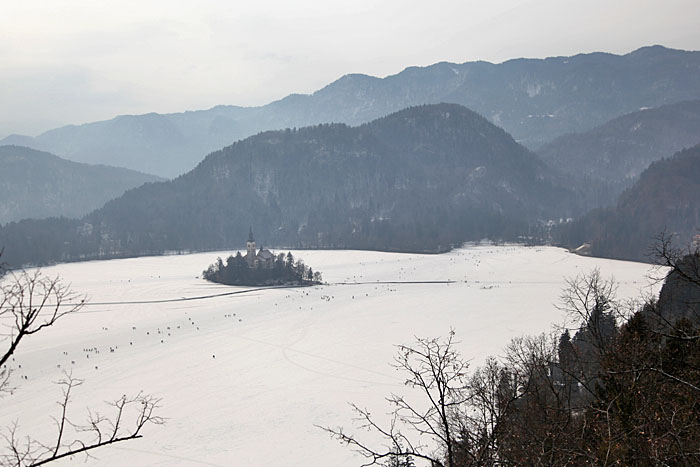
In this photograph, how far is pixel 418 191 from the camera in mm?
179000

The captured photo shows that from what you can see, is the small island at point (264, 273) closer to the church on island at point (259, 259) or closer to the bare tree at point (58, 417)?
the church on island at point (259, 259)

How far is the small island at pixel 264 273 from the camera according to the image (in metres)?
71.1

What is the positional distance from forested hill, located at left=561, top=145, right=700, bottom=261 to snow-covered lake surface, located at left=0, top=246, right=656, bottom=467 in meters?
24.7

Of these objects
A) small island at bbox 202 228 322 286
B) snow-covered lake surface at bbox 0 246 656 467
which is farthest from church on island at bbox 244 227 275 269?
snow-covered lake surface at bbox 0 246 656 467

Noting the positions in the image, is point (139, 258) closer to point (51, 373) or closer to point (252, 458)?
point (51, 373)

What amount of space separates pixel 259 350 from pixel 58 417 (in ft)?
45.0

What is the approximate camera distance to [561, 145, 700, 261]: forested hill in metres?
95.9

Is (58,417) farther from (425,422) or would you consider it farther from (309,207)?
(309,207)

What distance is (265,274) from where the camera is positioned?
72625mm

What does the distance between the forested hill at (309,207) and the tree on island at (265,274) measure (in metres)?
49.8

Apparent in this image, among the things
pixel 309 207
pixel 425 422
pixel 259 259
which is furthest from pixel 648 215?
pixel 425 422

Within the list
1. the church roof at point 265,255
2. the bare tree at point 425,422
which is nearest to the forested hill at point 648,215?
the church roof at point 265,255

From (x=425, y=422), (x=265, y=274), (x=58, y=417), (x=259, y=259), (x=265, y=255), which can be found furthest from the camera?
(x=265, y=255)

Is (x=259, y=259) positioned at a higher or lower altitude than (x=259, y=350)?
higher
